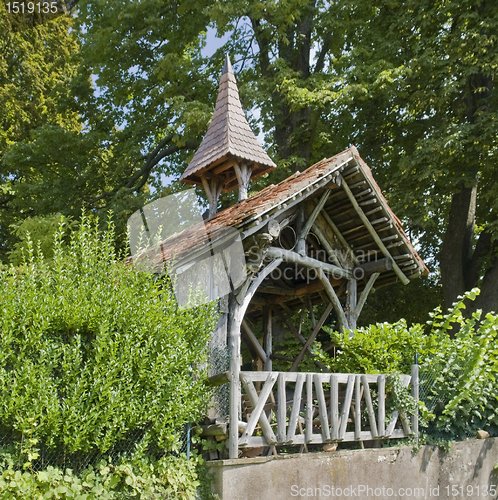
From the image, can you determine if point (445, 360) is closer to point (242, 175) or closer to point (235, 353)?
point (235, 353)

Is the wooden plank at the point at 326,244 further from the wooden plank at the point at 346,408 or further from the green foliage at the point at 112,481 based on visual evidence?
the green foliage at the point at 112,481

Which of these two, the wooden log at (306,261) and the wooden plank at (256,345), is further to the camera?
the wooden plank at (256,345)

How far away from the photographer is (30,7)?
18.2m

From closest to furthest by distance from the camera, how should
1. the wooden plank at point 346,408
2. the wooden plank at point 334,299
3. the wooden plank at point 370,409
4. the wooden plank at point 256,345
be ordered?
the wooden plank at point 346,408 < the wooden plank at point 370,409 < the wooden plank at point 334,299 < the wooden plank at point 256,345

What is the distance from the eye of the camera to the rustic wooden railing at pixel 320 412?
20.4 ft

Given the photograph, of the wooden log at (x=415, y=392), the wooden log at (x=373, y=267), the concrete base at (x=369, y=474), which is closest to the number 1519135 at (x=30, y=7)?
the wooden log at (x=373, y=267)

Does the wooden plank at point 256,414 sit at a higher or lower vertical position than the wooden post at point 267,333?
lower

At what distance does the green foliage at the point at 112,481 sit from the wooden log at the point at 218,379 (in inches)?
33.3

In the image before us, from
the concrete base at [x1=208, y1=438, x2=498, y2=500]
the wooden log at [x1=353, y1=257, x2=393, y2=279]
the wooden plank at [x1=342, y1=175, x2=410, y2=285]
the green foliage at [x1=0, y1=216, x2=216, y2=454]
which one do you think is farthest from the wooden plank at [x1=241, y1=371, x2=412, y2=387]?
the wooden plank at [x1=342, y1=175, x2=410, y2=285]

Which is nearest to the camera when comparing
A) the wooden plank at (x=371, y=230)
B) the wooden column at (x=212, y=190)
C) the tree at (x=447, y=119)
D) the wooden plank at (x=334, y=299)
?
the wooden plank at (x=371, y=230)

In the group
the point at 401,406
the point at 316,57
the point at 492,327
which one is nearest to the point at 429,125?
the point at 316,57

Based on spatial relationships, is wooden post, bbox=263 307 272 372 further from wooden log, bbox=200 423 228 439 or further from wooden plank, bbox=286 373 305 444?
wooden log, bbox=200 423 228 439

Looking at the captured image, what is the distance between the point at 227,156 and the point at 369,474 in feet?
17.7

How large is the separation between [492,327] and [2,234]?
15559 millimetres
